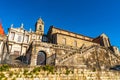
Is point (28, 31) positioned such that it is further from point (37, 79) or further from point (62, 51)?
point (37, 79)

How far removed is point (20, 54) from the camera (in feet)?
115

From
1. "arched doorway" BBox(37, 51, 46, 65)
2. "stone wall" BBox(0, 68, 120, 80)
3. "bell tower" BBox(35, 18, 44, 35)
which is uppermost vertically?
"bell tower" BBox(35, 18, 44, 35)

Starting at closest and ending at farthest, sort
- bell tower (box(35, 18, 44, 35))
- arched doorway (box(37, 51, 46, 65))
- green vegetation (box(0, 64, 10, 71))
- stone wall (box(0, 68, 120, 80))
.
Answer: green vegetation (box(0, 64, 10, 71))
stone wall (box(0, 68, 120, 80))
arched doorway (box(37, 51, 46, 65))
bell tower (box(35, 18, 44, 35))

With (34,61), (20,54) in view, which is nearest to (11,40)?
(20,54)

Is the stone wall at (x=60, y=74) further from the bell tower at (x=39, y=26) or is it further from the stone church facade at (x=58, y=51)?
the bell tower at (x=39, y=26)

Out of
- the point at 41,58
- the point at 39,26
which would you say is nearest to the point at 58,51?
the point at 41,58

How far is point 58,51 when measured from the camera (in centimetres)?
2566

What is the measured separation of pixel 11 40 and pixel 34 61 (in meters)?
18.3

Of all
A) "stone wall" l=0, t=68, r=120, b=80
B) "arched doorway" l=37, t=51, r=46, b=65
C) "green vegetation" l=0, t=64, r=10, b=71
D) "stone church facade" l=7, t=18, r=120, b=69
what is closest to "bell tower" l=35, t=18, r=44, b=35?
"stone church facade" l=7, t=18, r=120, b=69

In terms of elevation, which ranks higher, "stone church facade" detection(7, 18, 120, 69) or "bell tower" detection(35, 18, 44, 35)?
"bell tower" detection(35, 18, 44, 35)

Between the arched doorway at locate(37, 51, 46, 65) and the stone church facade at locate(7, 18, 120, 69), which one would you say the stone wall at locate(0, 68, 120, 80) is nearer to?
the stone church facade at locate(7, 18, 120, 69)

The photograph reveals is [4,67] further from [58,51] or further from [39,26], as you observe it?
[39,26]

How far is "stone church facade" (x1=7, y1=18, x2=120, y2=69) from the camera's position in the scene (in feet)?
68.9

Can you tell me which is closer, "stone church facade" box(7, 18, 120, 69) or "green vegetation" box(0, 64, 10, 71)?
"green vegetation" box(0, 64, 10, 71)
